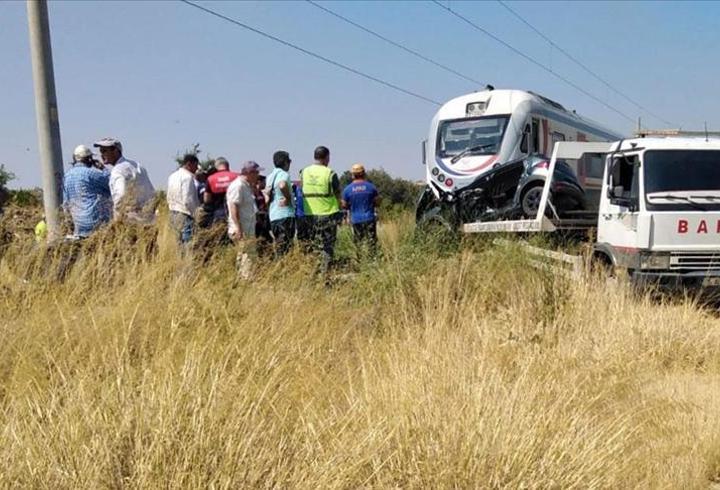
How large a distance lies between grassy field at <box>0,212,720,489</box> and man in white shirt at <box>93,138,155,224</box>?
12.6 inches

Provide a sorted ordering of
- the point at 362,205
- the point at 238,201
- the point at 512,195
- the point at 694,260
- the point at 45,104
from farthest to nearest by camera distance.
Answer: the point at 512,195
the point at 362,205
the point at 694,260
the point at 238,201
the point at 45,104

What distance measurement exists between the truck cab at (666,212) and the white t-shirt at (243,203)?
4.72m

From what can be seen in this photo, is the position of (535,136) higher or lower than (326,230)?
higher

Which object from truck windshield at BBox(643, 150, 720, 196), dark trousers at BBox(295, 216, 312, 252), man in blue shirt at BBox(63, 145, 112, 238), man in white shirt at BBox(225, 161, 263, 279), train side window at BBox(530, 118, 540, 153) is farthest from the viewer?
train side window at BBox(530, 118, 540, 153)

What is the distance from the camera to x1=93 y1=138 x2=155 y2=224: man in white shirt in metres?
4.96

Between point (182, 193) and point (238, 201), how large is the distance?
2.44 ft

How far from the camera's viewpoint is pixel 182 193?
718 centimetres

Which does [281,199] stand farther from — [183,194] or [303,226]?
[183,194]

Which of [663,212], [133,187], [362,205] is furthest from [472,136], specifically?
[133,187]

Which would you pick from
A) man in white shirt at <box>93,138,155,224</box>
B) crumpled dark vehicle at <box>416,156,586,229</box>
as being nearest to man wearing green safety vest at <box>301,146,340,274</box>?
man in white shirt at <box>93,138,155,224</box>

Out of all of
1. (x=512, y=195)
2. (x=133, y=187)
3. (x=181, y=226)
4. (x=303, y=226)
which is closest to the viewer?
(x=133, y=187)

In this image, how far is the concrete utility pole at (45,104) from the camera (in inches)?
229

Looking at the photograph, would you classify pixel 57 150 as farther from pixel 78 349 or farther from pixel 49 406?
pixel 49 406

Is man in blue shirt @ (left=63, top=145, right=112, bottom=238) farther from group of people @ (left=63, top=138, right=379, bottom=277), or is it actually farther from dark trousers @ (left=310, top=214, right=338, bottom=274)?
dark trousers @ (left=310, top=214, right=338, bottom=274)
